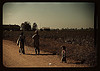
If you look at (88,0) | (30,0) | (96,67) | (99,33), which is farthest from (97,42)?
(30,0)

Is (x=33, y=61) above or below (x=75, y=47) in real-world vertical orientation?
below

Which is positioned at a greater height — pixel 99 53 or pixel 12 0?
pixel 12 0

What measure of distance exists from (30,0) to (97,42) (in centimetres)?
274

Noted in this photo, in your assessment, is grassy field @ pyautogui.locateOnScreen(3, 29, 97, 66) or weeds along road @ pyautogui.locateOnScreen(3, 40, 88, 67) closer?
weeds along road @ pyautogui.locateOnScreen(3, 40, 88, 67)

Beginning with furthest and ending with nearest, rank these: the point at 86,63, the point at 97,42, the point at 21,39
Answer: the point at 21,39, the point at 86,63, the point at 97,42

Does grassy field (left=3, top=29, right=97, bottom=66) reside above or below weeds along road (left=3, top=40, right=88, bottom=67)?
above

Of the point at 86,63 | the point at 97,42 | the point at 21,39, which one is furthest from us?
the point at 21,39

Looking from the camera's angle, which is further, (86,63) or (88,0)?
(86,63)

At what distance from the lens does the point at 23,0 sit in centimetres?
578

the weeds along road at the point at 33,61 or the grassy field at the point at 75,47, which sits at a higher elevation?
the grassy field at the point at 75,47

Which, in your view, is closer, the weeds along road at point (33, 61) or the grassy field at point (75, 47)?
the weeds along road at point (33, 61)

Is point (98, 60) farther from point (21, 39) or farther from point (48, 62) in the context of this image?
point (21, 39)

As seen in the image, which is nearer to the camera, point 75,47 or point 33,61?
point 33,61

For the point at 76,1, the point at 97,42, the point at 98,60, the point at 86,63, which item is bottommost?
the point at 86,63
